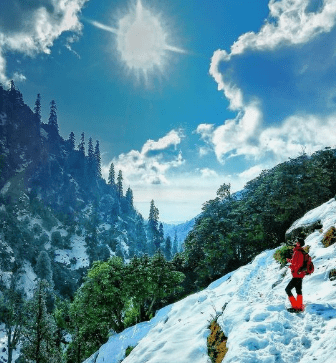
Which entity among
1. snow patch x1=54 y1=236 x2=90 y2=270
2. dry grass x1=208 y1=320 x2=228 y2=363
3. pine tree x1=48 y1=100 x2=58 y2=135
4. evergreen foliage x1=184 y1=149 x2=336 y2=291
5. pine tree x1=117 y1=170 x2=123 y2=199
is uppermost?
pine tree x1=48 y1=100 x2=58 y2=135

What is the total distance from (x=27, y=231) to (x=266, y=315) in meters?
110

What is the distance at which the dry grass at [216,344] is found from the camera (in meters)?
7.86

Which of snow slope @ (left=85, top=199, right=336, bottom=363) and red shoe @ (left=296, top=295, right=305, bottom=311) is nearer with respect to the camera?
snow slope @ (left=85, top=199, right=336, bottom=363)

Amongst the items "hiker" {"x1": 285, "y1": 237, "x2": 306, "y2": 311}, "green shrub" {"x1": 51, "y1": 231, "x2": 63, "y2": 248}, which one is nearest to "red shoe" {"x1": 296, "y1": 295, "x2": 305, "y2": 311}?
"hiker" {"x1": 285, "y1": 237, "x2": 306, "y2": 311}

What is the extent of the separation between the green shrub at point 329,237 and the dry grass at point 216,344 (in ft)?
24.5

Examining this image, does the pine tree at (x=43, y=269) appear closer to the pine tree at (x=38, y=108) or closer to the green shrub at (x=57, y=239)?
the green shrub at (x=57, y=239)

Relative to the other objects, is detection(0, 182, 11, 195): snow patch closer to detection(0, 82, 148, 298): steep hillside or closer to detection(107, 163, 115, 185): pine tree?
detection(0, 82, 148, 298): steep hillside

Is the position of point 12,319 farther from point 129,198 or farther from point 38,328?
point 129,198

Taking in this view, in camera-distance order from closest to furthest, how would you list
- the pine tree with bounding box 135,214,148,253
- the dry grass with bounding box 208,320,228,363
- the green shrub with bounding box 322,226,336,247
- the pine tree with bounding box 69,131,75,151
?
the dry grass with bounding box 208,320,228,363
the green shrub with bounding box 322,226,336,247
the pine tree with bounding box 135,214,148,253
the pine tree with bounding box 69,131,75,151

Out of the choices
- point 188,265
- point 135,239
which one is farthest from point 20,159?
point 188,265

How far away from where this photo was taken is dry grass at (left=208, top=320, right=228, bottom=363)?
7863 mm

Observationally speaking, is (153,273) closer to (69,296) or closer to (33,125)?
(69,296)

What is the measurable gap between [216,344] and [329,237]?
8576 millimetres

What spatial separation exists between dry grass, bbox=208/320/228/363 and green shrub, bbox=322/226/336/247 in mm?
7457
